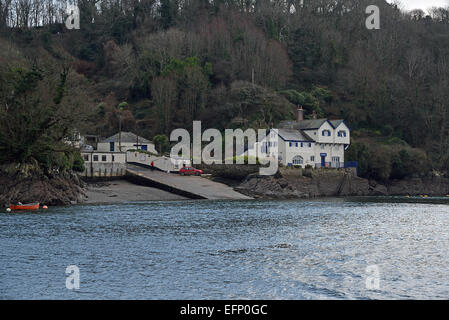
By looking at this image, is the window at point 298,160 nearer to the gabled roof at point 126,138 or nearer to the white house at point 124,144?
the white house at point 124,144

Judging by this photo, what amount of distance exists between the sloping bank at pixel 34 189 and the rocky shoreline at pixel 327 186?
21.4 meters

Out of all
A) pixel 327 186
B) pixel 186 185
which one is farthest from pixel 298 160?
pixel 186 185

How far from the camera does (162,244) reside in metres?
27.1

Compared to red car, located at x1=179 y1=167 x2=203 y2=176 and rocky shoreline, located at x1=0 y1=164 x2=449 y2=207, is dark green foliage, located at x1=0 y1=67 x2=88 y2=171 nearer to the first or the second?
rocky shoreline, located at x1=0 y1=164 x2=449 y2=207

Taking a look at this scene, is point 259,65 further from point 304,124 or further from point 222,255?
point 222,255

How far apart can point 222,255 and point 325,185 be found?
158 feet

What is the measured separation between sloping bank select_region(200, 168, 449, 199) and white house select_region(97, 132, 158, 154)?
16.2 meters

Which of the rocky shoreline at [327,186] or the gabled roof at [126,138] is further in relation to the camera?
the gabled roof at [126,138]

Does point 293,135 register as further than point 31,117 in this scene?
Yes

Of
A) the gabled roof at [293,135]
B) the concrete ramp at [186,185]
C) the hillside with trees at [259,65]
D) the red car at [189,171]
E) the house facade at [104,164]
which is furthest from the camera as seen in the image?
the hillside with trees at [259,65]

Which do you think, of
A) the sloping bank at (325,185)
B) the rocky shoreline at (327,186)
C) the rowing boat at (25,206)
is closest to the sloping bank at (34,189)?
the rowing boat at (25,206)

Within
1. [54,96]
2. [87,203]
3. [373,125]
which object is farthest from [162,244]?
[373,125]

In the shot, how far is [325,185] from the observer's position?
2761 inches

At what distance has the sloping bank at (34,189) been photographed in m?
47.8
